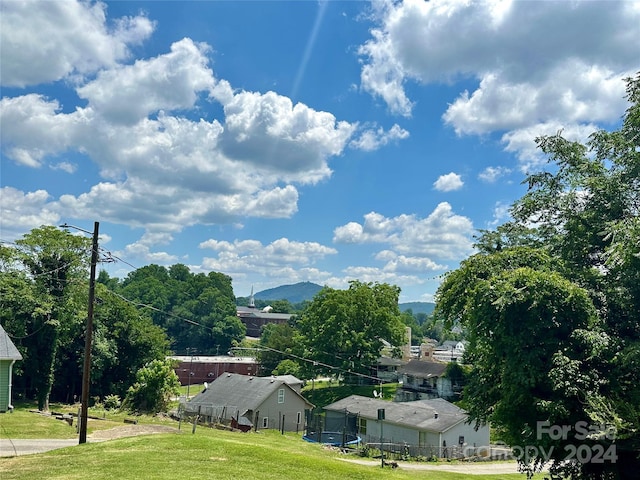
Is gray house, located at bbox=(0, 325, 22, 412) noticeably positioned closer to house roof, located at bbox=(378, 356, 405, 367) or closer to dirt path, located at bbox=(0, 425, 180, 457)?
dirt path, located at bbox=(0, 425, 180, 457)

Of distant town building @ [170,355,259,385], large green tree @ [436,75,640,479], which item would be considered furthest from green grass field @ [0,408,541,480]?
distant town building @ [170,355,259,385]

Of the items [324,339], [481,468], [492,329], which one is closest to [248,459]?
[492,329]

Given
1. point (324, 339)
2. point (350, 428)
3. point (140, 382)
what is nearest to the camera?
point (140, 382)

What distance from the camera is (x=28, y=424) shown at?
930 inches

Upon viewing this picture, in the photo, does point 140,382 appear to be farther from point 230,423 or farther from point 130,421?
point 130,421

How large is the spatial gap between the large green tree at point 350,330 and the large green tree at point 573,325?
133 feet

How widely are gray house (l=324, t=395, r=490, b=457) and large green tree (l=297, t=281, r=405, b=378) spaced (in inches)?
578

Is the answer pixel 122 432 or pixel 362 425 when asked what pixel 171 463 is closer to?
pixel 122 432

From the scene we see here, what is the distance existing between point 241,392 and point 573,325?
114 feet

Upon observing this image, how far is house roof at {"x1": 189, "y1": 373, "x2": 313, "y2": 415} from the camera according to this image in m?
41.4

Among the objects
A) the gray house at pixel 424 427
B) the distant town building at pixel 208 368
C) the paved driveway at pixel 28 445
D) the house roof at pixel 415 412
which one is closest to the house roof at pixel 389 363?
the distant town building at pixel 208 368

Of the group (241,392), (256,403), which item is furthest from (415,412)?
(241,392)

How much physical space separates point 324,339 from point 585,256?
4351 centimetres

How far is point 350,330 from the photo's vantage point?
58312mm
